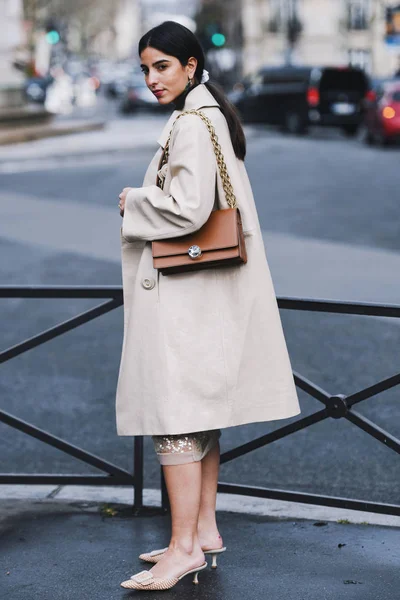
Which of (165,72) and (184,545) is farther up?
(165,72)

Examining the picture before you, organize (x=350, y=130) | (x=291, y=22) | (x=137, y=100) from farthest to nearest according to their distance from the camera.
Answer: (x=291, y=22), (x=137, y=100), (x=350, y=130)

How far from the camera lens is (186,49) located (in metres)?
3.65

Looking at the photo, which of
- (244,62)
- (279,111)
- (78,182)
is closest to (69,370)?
(78,182)

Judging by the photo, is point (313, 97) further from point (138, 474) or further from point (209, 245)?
point (209, 245)

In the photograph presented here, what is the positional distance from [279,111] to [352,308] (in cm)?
2715

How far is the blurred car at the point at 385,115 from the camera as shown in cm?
2505

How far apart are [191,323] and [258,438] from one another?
3.46ft

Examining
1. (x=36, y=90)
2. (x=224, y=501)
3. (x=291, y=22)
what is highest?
(x=291, y=22)

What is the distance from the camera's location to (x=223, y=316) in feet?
12.0

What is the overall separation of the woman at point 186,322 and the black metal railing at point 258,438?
63 centimetres

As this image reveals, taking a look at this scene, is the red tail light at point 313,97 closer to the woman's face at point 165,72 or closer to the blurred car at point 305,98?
the blurred car at point 305,98

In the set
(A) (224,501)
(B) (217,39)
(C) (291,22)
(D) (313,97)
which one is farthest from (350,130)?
(C) (291,22)

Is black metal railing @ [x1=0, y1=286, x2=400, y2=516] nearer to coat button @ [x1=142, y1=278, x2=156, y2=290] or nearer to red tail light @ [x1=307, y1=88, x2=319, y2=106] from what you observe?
coat button @ [x1=142, y1=278, x2=156, y2=290]

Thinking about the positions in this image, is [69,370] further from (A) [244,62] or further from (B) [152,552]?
(A) [244,62]
